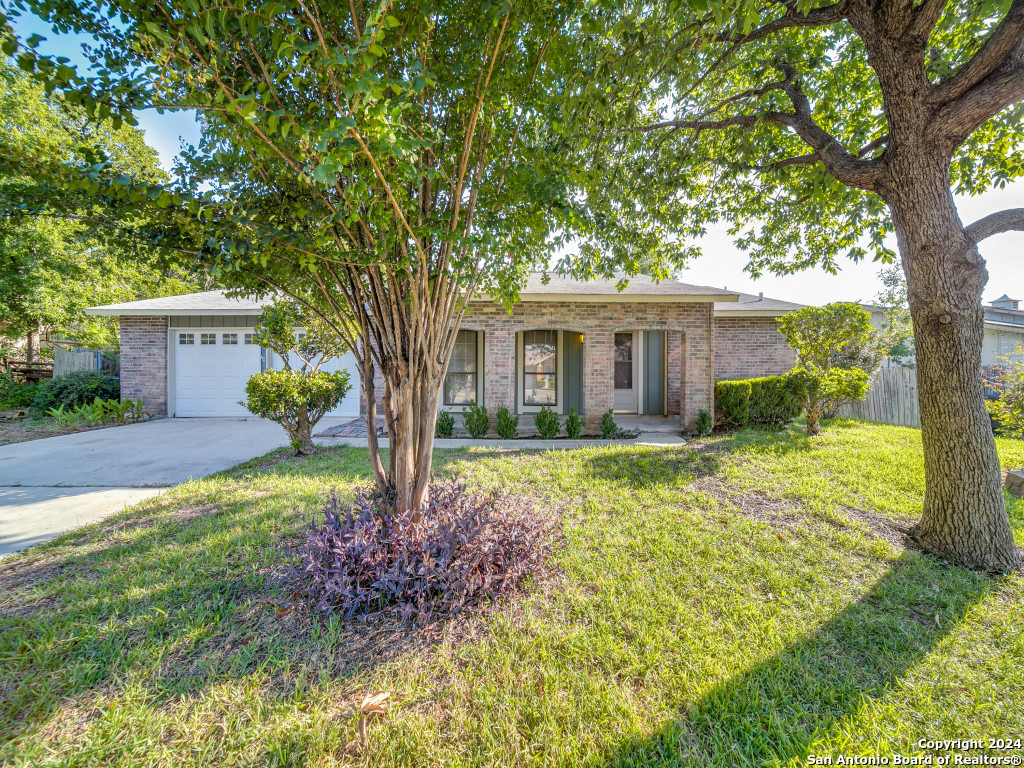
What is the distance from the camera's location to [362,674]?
6.50ft

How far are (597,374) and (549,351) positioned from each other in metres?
1.87

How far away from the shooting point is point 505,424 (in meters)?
7.97

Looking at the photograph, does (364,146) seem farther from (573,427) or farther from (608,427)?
(608,427)

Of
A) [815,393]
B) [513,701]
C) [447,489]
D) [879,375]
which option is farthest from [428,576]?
[879,375]

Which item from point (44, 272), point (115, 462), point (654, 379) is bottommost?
point (115, 462)

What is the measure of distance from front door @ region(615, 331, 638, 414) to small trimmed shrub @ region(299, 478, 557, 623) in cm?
882

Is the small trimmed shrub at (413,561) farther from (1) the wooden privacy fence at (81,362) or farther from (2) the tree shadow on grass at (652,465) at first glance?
(1) the wooden privacy fence at (81,362)

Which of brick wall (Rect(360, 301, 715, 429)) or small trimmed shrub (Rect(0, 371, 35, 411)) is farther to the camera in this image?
small trimmed shrub (Rect(0, 371, 35, 411))

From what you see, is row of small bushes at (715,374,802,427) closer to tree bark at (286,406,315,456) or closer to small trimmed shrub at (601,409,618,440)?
small trimmed shrub at (601,409,618,440)

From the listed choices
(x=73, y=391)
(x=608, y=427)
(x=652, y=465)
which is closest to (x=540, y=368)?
(x=608, y=427)

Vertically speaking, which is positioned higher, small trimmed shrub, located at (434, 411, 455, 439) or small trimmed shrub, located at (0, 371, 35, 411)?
small trimmed shrub, located at (0, 371, 35, 411)

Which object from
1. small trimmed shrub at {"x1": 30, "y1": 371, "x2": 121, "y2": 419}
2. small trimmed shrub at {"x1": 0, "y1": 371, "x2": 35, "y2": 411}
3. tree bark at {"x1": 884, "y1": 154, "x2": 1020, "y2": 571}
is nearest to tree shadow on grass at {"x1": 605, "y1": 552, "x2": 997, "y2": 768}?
tree bark at {"x1": 884, "y1": 154, "x2": 1020, "y2": 571}

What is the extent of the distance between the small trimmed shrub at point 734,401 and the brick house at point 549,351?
0.82 ft

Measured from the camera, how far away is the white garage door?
1049 centimetres
